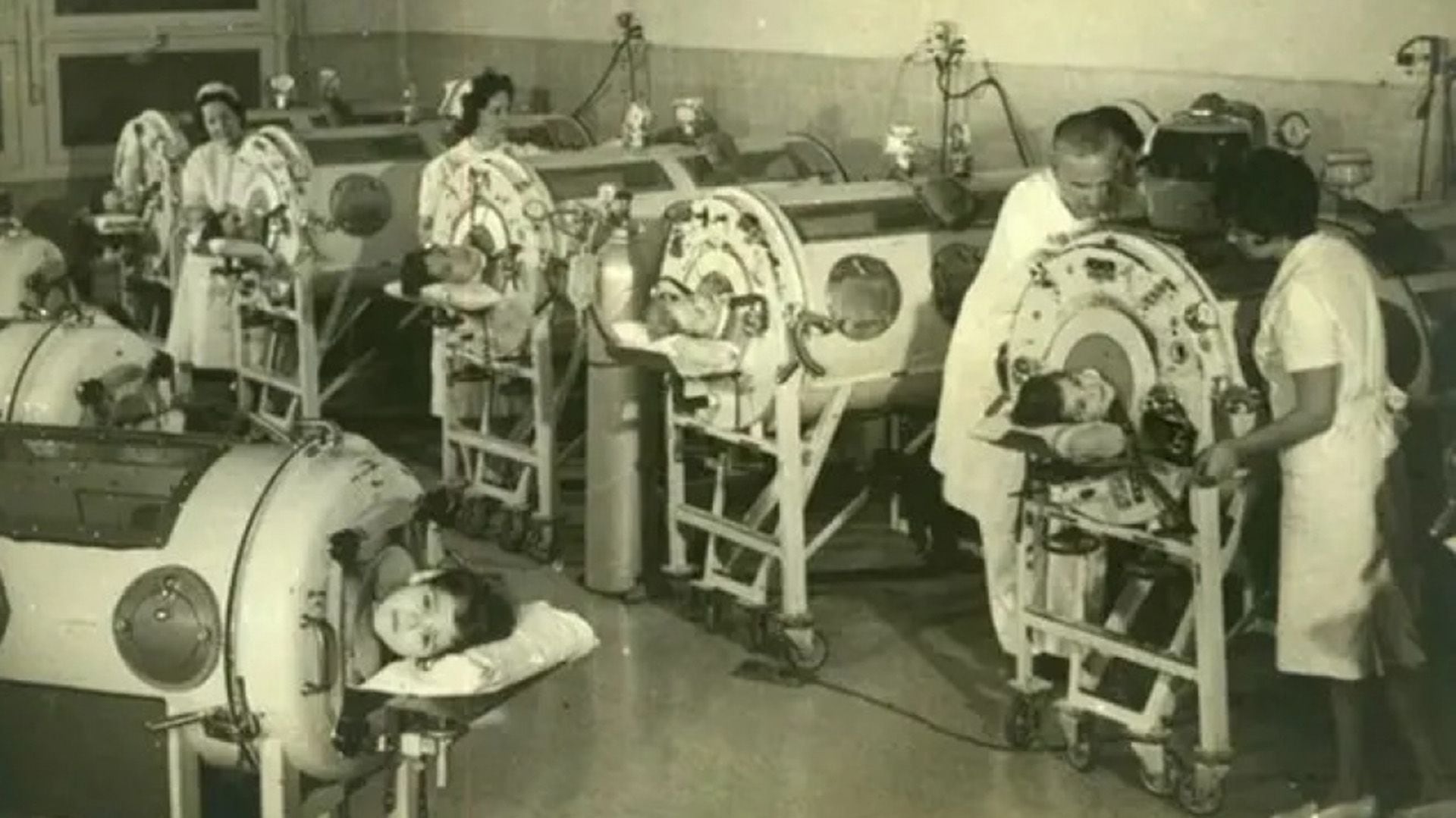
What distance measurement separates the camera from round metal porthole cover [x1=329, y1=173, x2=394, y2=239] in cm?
827

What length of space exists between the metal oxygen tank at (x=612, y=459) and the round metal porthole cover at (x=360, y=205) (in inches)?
71.0

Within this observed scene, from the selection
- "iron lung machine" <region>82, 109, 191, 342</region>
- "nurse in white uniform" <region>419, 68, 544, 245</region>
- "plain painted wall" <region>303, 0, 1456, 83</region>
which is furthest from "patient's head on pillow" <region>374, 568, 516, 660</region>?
"iron lung machine" <region>82, 109, 191, 342</region>

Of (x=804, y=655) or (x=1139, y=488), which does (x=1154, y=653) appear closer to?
(x=1139, y=488)

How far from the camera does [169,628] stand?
4387 millimetres

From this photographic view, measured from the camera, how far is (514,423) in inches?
305

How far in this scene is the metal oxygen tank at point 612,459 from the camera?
6672 millimetres

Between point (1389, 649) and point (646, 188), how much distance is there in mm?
3519

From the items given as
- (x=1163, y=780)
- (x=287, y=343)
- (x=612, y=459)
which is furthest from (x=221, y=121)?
(x=1163, y=780)

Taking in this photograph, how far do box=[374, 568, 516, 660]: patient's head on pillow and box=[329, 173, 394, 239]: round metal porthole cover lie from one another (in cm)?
418

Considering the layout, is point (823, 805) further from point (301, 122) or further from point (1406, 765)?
point (301, 122)

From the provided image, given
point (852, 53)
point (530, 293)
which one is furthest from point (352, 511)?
point (852, 53)

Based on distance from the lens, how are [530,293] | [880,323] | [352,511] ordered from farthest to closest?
[530,293], [880,323], [352,511]

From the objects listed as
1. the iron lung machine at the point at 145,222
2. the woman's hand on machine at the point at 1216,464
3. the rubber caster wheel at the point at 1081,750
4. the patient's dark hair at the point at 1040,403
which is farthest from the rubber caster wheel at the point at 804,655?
the iron lung machine at the point at 145,222

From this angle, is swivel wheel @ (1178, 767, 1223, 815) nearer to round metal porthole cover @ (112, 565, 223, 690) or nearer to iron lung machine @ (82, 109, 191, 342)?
round metal porthole cover @ (112, 565, 223, 690)
